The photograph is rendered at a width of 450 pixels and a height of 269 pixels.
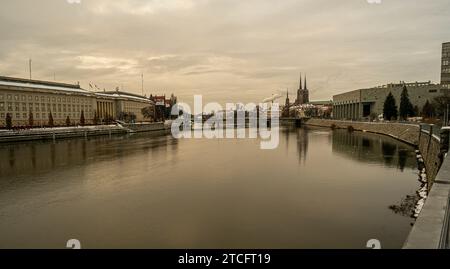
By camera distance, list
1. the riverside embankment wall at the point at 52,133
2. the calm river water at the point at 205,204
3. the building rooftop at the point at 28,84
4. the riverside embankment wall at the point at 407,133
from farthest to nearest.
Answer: the building rooftop at the point at 28,84 → the riverside embankment wall at the point at 52,133 → the riverside embankment wall at the point at 407,133 → the calm river water at the point at 205,204

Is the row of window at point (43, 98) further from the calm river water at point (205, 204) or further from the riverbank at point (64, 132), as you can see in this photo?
the calm river water at point (205, 204)

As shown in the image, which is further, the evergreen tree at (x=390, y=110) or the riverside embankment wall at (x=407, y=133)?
the evergreen tree at (x=390, y=110)

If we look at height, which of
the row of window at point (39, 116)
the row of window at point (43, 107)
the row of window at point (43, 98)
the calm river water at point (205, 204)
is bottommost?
the calm river water at point (205, 204)

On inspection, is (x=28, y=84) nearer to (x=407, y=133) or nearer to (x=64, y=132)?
(x=64, y=132)

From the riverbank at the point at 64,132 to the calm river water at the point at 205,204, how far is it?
21.6 meters

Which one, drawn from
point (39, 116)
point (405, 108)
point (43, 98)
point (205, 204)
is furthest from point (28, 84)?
point (405, 108)

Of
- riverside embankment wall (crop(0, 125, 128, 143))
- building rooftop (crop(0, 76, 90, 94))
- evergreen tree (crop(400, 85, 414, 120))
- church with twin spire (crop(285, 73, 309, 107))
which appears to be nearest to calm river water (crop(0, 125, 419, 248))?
riverside embankment wall (crop(0, 125, 128, 143))

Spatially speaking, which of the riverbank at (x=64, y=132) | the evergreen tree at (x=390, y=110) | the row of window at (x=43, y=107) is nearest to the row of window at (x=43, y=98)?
the row of window at (x=43, y=107)

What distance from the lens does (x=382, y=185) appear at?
15.6m

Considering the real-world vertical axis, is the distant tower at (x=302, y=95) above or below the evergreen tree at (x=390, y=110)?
above

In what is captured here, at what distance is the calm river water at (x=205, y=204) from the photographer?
9.16m
